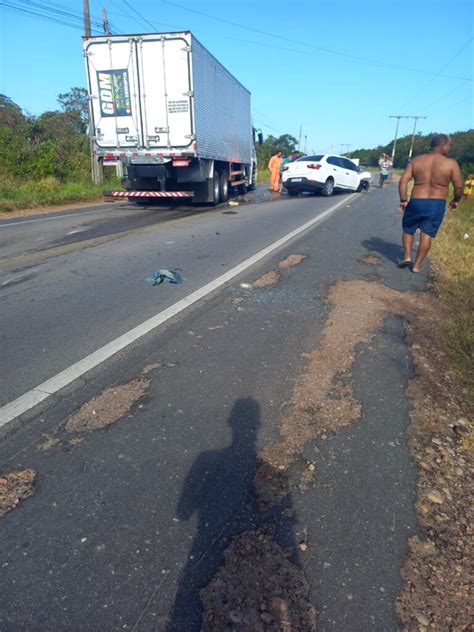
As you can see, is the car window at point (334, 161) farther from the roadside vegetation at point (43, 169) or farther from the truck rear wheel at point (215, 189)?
the roadside vegetation at point (43, 169)

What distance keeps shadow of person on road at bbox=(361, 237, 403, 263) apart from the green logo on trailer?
7.67 m

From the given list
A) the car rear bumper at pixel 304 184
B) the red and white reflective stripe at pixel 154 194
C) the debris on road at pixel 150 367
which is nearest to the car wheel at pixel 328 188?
the car rear bumper at pixel 304 184

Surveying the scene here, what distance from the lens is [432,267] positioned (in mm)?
6941

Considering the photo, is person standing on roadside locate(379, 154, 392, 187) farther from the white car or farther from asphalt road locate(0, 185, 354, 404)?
asphalt road locate(0, 185, 354, 404)

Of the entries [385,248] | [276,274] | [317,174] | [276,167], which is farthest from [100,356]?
[276,167]

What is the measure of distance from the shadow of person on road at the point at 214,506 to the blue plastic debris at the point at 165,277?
3.26m

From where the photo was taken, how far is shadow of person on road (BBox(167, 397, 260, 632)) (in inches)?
67.7

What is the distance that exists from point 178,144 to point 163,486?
456 inches

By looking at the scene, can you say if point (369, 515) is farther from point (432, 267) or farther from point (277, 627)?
point (432, 267)

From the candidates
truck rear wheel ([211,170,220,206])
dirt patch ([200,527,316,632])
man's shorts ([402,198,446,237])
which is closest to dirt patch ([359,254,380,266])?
man's shorts ([402,198,446,237])

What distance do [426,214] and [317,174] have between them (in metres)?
12.1

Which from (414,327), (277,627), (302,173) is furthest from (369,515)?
(302,173)

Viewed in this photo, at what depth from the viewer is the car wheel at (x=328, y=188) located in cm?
1796

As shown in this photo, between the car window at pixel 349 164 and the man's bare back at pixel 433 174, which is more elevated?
the man's bare back at pixel 433 174
